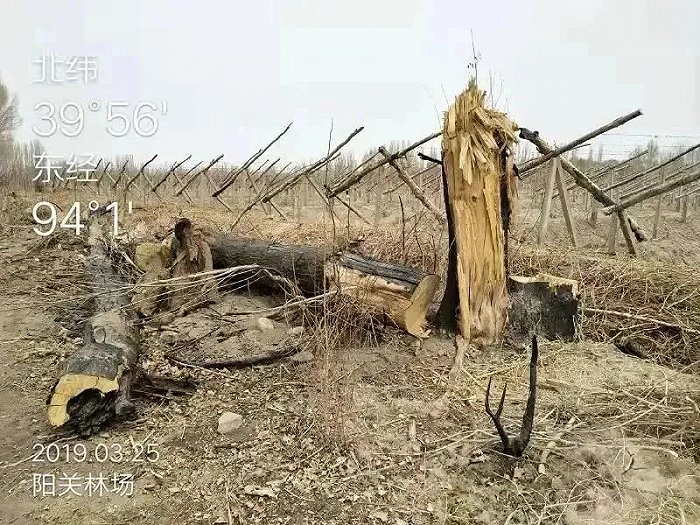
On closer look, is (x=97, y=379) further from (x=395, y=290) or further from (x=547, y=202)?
(x=547, y=202)

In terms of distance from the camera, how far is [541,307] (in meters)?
4.08

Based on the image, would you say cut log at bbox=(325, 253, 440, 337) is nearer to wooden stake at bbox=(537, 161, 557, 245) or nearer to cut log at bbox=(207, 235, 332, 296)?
cut log at bbox=(207, 235, 332, 296)

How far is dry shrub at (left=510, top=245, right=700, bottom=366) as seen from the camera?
4176mm

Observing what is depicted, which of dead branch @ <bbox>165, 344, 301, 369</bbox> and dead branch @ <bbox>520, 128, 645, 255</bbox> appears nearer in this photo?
dead branch @ <bbox>165, 344, 301, 369</bbox>

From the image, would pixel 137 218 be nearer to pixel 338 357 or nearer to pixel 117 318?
pixel 117 318

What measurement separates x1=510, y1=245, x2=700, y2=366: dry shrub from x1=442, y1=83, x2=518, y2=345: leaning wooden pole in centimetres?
98

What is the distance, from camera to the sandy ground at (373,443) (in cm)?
222

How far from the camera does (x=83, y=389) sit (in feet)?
9.27

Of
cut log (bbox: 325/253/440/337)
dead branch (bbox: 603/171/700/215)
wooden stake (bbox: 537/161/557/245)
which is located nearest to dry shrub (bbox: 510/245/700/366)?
dead branch (bbox: 603/171/700/215)

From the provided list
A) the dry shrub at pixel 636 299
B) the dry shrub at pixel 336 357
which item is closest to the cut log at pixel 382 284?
the dry shrub at pixel 336 357

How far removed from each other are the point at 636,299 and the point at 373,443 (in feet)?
10.8

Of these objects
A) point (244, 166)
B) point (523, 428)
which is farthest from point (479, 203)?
point (244, 166)

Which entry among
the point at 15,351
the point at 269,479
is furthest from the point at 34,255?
the point at 269,479

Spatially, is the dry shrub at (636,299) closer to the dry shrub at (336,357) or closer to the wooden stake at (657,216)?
the dry shrub at (336,357)
